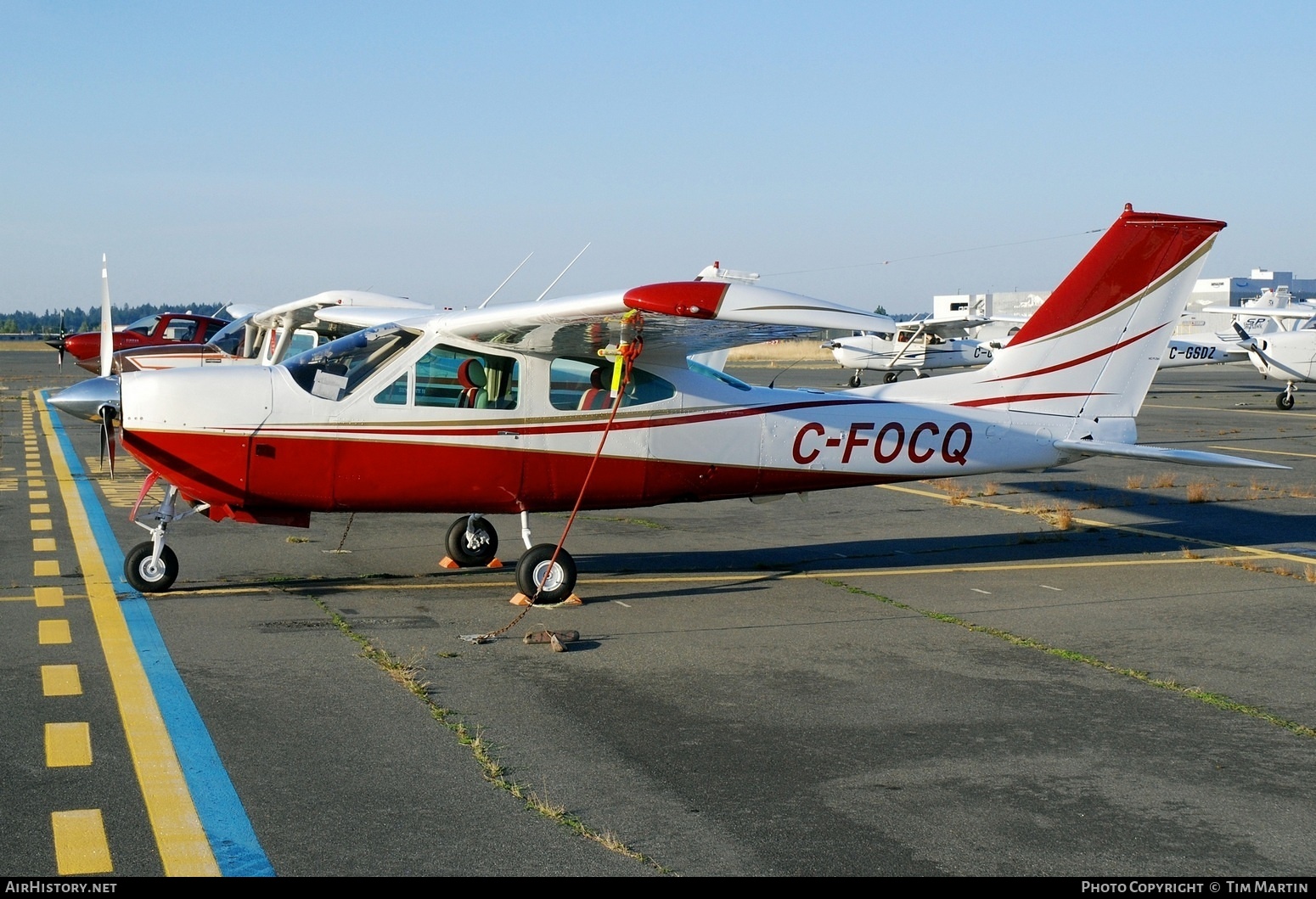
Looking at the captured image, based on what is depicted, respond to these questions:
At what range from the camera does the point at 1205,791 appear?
4.75 m

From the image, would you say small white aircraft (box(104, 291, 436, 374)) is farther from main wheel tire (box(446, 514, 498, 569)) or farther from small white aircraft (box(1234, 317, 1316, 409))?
small white aircraft (box(1234, 317, 1316, 409))

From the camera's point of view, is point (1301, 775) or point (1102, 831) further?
point (1301, 775)

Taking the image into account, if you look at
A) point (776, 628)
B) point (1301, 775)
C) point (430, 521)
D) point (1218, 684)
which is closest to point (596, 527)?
point (430, 521)

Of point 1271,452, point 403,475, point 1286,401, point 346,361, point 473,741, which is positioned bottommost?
point 473,741

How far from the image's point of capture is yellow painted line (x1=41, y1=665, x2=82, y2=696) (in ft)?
19.5

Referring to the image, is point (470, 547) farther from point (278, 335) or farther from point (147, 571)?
point (278, 335)

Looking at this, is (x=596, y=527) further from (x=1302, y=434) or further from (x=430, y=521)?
(x=1302, y=434)

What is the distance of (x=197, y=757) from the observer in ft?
16.4

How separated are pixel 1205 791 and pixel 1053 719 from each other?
104cm

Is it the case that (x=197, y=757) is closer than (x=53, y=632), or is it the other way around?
(x=197, y=757)

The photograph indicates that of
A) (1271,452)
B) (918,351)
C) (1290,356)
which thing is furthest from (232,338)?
(918,351)

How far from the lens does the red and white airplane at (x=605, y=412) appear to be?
8.30 metres

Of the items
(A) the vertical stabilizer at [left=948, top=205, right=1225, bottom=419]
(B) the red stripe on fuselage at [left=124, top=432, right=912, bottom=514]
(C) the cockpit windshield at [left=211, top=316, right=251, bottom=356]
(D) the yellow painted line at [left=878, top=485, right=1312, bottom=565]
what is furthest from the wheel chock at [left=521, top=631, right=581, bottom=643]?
(C) the cockpit windshield at [left=211, top=316, right=251, bottom=356]

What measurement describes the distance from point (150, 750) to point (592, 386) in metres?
4.70
